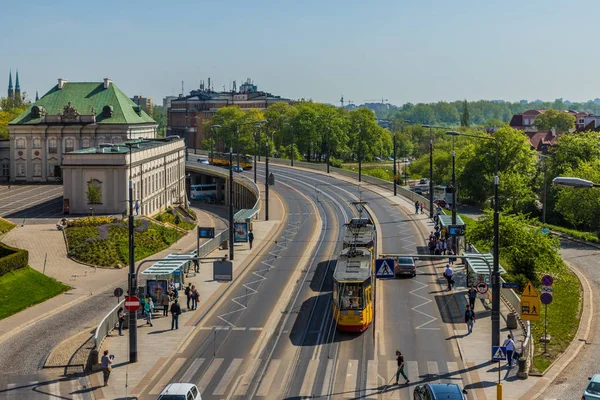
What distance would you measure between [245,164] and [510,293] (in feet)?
289

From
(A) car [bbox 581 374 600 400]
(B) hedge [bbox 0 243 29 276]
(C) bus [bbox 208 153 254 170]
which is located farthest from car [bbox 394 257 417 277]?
(C) bus [bbox 208 153 254 170]

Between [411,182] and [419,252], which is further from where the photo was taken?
[411,182]

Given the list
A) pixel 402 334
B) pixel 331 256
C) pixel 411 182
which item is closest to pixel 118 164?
pixel 331 256

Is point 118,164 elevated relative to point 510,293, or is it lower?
elevated

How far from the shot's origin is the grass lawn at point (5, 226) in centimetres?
A: 7225

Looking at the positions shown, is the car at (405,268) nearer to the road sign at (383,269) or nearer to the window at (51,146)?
the road sign at (383,269)

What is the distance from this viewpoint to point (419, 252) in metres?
71.3

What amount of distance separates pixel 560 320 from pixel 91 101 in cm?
8302

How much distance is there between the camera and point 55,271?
209 feet

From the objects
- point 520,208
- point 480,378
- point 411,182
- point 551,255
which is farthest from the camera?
point 411,182

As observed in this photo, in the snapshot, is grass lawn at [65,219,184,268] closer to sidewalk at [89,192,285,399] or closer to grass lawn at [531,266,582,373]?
sidewalk at [89,192,285,399]

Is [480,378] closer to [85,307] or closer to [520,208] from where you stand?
[85,307]

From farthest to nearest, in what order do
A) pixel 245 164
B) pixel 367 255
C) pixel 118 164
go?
pixel 245 164 → pixel 118 164 → pixel 367 255

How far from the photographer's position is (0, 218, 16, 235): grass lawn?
237ft
